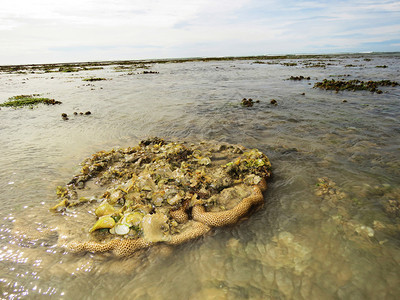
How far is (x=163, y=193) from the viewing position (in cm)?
462

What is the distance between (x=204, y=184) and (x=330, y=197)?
2.82 metres

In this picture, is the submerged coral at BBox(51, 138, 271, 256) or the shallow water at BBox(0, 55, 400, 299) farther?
the submerged coral at BBox(51, 138, 271, 256)

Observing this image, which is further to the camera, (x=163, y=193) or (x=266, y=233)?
(x=163, y=193)

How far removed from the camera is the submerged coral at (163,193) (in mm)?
3790

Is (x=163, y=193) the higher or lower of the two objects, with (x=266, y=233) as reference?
higher

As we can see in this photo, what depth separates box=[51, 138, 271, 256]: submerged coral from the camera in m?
3.79

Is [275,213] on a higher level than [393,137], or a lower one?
lower

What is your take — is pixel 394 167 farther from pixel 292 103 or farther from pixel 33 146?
pixel 33 146

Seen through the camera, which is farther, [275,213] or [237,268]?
[275,213]

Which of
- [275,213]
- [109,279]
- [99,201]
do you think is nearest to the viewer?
[109,279]

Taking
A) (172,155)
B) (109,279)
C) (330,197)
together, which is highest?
(172,155)

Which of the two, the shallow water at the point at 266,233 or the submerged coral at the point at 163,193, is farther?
the submerged coral at the point at 163,193

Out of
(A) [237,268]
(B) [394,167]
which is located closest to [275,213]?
(A) [237,268]

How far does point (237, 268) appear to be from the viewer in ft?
10.5
